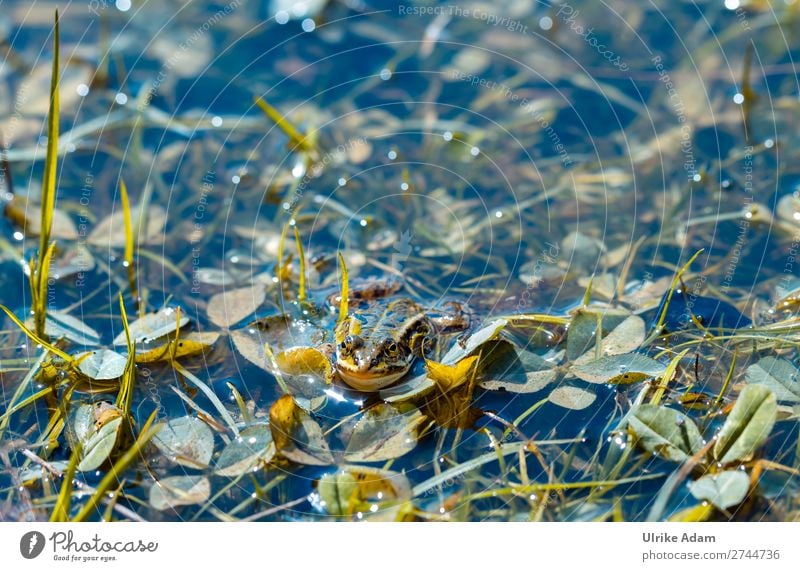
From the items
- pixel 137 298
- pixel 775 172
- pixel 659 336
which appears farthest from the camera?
pixel 775 172

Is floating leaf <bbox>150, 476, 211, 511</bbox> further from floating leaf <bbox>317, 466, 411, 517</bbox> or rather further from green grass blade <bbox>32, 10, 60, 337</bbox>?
green grass blade <bbox>32, 10, 60, 337</bbox>

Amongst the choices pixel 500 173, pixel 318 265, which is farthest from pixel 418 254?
pixel 500 173

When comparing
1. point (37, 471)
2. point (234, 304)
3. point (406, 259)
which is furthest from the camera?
point (406, 259)

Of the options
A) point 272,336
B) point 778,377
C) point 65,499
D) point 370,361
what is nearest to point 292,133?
point 272,336

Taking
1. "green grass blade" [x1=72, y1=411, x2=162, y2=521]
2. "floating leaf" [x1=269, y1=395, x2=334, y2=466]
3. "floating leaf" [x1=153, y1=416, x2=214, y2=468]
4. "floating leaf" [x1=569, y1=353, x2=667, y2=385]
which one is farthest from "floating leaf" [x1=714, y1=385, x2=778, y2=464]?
"green grass blade" [x1=72, y1=411, x2=162, y2=521]

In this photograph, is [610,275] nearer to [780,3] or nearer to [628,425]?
[628,425]

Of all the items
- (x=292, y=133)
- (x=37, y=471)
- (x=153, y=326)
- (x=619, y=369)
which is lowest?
(x=37, y=471)

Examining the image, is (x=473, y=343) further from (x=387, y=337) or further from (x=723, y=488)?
(x=723, y=488)
